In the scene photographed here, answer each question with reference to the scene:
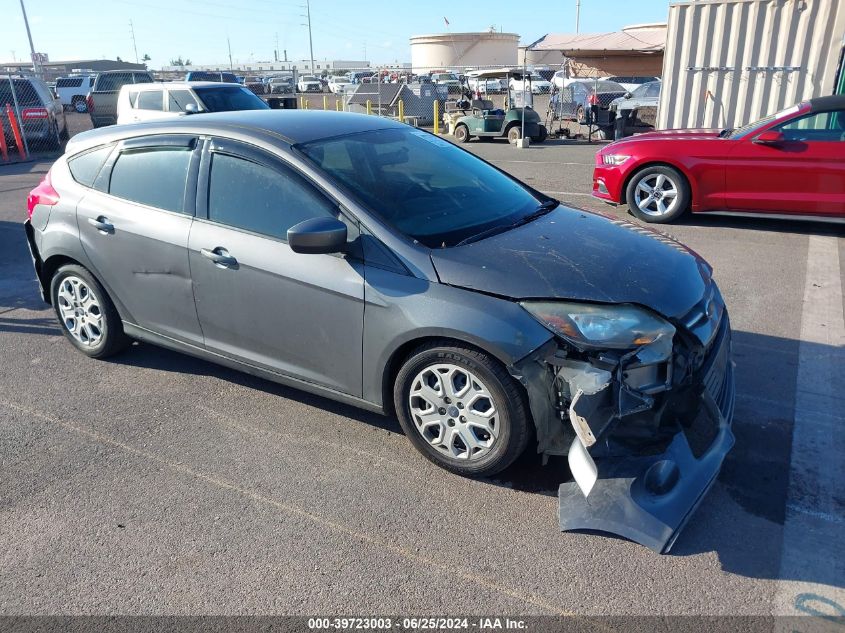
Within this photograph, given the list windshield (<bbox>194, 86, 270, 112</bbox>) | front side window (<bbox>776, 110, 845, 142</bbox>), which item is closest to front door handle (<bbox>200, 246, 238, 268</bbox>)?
front side window (<bbox>776, 110, 845, 142</bbox>)

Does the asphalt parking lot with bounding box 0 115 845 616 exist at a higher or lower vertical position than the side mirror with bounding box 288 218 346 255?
lower

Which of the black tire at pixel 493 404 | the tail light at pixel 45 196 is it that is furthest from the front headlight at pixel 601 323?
the tail light at pixel 45 196

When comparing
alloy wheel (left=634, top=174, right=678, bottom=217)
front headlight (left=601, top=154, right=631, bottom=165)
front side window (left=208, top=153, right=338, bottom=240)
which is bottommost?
alloy wheel (left=634, top=174, right=678, bottom=217)

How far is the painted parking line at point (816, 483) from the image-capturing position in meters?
2.60

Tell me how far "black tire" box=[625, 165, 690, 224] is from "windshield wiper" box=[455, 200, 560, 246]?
14.6 feet

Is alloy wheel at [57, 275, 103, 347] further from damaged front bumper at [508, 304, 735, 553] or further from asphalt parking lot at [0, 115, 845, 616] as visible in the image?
damaged front bumper at [508, 304, 735, 553]

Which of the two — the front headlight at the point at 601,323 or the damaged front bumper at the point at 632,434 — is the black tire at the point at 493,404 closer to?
the damaged front bumper at the point at 632,434

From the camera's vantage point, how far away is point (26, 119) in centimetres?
1675

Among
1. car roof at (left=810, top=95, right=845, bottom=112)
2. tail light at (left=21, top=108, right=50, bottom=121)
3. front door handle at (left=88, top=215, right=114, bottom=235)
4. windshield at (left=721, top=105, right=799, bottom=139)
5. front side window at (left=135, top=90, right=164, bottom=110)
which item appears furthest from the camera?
tail light at (left=21, top=108, right=50, bottom=121)

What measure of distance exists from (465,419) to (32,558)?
1.98 meters

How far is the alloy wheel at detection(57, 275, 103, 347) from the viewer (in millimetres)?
4656

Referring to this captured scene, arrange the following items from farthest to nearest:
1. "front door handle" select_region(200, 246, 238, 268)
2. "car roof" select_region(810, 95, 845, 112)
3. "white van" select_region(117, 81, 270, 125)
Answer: "white van" select_region(117, 81, 270, 125), "car roof" select_region(810, 95, 845, 112), "front door handle" select_region(200, 246, 238, 268)

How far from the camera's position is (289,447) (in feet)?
12.1

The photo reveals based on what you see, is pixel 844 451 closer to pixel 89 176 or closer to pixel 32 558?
pixel 32 558
